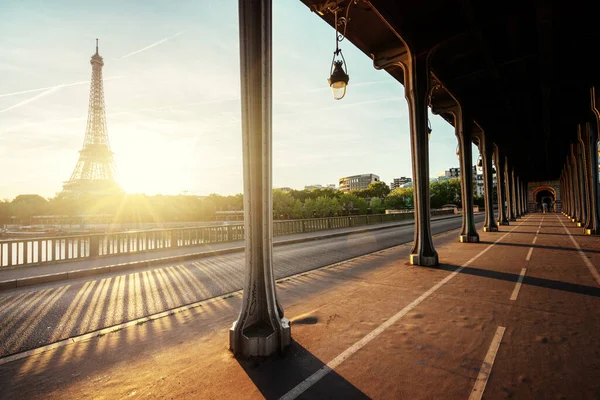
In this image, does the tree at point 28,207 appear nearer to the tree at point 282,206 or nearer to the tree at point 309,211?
the tree at point 282,206

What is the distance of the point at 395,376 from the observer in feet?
10.7

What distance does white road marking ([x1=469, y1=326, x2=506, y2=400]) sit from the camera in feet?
9.65

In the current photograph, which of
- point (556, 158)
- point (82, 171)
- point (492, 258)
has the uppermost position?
point (82, 171)

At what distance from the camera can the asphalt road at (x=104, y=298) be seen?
190 inches

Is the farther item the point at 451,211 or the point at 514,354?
the point at 451,211

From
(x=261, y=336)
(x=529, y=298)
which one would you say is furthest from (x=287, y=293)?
(x=529, y=298)

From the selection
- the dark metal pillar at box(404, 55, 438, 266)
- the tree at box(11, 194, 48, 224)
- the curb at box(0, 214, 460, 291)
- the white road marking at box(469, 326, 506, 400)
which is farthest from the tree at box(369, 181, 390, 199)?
the white road marking at box(469, 326, 506, 400)

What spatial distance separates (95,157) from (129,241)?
95417mm

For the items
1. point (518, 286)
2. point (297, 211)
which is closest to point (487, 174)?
point (518, 286)

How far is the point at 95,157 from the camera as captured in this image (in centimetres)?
8950

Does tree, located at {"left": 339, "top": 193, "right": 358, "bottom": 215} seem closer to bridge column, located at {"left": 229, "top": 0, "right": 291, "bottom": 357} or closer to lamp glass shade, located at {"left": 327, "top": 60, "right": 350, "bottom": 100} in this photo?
lamp glass shade, located at {"left": 327, "top": 60, "right": 350, "bottom": 100}

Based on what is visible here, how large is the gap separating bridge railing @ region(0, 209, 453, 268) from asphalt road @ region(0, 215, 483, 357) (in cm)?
318

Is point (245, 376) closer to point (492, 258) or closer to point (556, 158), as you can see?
point (492, 258)

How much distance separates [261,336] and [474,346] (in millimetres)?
2856
